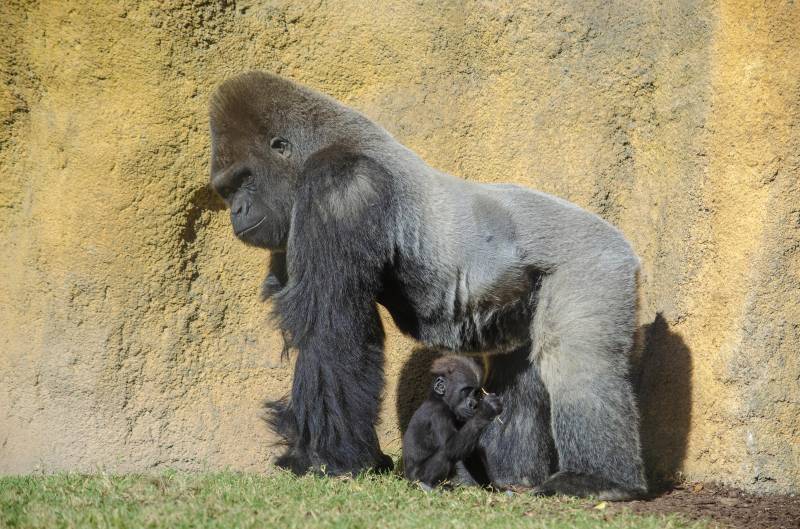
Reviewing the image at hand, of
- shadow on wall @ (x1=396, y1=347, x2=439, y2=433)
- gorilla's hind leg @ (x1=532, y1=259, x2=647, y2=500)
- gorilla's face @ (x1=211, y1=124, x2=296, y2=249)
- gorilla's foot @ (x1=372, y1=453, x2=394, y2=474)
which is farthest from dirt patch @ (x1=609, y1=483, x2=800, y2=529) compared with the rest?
gorilla's face @ (x1=211, y1=124, x2=296, y2=249)

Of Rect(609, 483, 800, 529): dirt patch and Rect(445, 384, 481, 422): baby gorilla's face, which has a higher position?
Rect(445, 384, 481, 422): baby gorilla's face

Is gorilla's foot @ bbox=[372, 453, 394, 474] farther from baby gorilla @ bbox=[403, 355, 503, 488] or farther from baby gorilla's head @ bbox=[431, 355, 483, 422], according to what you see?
baby gorilla's head @ bbox=[431, 355, 483, 422]

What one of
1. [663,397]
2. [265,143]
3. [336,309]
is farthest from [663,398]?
[265,143]

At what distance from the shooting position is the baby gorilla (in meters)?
4.44

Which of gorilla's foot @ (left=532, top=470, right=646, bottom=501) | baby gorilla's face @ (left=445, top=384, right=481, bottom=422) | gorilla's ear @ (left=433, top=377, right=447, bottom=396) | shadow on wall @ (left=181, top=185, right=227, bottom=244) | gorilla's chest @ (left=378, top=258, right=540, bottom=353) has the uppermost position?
→ shadow on wall @ (left=181, top=185, right=227, bottom=244)

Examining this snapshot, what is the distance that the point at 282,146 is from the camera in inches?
182

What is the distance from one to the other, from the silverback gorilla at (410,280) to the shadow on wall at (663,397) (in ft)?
2.13

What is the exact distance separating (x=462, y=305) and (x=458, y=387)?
45cm

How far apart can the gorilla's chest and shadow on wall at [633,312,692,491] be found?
960mm

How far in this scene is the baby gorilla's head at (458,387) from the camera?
465 cm

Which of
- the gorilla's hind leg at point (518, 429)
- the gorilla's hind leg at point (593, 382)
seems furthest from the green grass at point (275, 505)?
the gorilla's hind leg at point (518, 429)

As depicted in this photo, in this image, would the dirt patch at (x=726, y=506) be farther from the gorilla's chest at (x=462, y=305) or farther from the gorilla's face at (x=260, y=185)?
the gorilla's face at (x=260, y=185)

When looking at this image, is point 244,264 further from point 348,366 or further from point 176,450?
point 348,366

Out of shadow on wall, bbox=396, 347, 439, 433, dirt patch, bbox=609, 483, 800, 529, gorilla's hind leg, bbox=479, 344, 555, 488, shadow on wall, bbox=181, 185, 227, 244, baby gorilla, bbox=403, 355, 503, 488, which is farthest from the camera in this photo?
shadow on wall, bbox=396, 347, 439, 433
